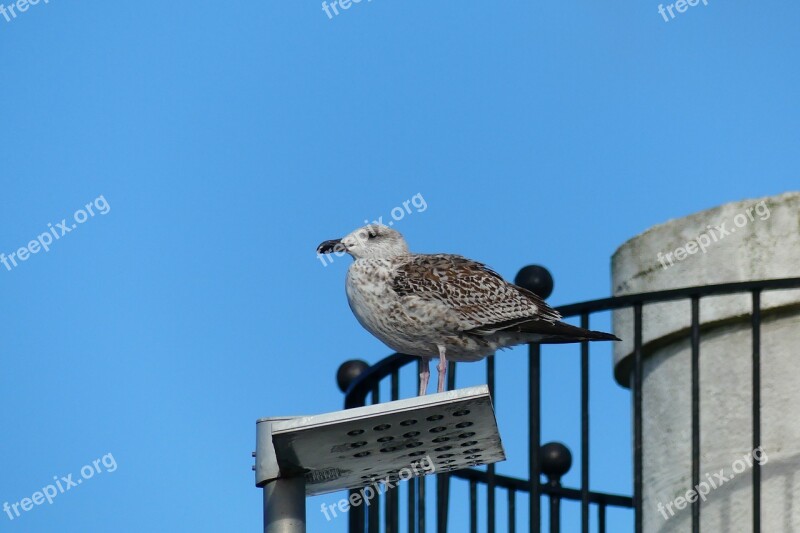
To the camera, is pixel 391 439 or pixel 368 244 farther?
pixel 368 244

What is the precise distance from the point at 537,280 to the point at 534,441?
1085 millimetres

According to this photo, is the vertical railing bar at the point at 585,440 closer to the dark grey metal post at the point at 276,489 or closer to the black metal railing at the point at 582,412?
the black metal railing at the point at 582,412

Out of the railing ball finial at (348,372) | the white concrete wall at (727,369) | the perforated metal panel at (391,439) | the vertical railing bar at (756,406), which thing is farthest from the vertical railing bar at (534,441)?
the perforated metal panel at (391,439)

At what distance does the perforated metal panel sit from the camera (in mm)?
5523

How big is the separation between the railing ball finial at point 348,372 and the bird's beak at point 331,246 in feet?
4.08

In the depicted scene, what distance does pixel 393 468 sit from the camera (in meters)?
6.09

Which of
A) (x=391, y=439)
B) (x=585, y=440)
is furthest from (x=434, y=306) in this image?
(x=391, y=439)

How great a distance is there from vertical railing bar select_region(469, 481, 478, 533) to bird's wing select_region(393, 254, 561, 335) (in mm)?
1179

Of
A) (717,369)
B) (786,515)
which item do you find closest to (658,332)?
(717,369)

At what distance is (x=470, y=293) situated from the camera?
769 cm

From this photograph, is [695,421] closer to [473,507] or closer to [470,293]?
[470,293]

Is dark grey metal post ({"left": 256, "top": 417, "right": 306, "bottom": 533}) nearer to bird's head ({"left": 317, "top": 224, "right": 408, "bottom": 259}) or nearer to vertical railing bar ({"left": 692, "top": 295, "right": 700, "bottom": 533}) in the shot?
bird's head ({"left": 317, "top": 224, "right": 408, "bottom": 259})

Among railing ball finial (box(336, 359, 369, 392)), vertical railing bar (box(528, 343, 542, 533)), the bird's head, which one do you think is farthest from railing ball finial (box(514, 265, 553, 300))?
railing ball finial (box(336, 359, 369, 392))

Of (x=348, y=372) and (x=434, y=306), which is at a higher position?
(x=434, y=306)
